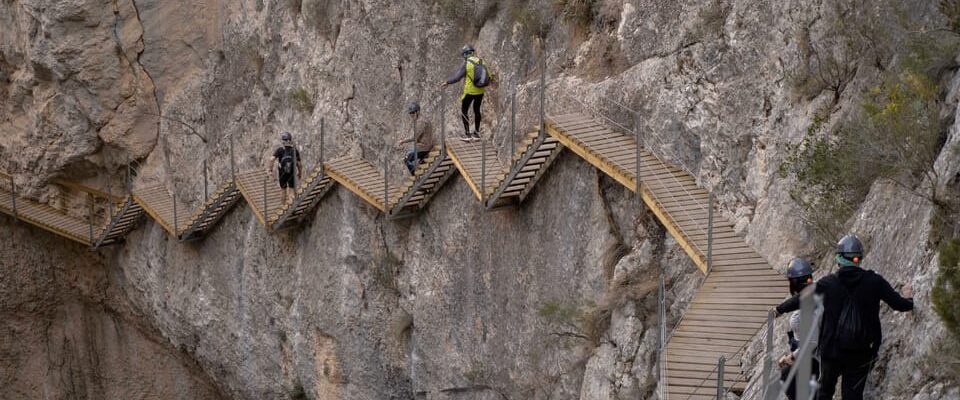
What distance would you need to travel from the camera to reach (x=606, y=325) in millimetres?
17953

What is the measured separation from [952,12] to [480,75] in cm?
775

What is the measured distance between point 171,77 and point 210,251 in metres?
4.16

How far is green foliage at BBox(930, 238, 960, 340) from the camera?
982 centimetres

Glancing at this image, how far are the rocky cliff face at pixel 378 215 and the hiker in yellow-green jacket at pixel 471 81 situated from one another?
510 mm

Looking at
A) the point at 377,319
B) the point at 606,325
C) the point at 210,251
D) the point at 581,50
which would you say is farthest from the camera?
the point at 210,251

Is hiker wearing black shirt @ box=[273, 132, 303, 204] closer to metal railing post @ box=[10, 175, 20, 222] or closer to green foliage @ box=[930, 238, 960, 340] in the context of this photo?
metal railing post @ box=[10, 175, 20, 222]

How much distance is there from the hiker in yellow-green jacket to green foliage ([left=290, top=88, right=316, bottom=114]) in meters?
5.14

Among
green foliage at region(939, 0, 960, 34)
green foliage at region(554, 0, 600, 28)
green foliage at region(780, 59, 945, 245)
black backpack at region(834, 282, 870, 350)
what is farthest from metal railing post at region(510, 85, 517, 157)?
black backpack at region(834, 282, 870, 350)

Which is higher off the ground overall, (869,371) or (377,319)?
(869,371)

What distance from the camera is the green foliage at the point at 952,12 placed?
14.0 m

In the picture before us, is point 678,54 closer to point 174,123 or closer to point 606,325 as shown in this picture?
point 606,325

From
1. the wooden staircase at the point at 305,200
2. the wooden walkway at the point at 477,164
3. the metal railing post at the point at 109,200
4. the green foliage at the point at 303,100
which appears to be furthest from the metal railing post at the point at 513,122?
the metal railing post at the point at 109,200

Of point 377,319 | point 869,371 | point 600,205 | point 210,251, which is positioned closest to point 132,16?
point 210,251

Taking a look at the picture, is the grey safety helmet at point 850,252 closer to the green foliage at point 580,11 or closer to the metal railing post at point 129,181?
the green foliage at point 580,11
